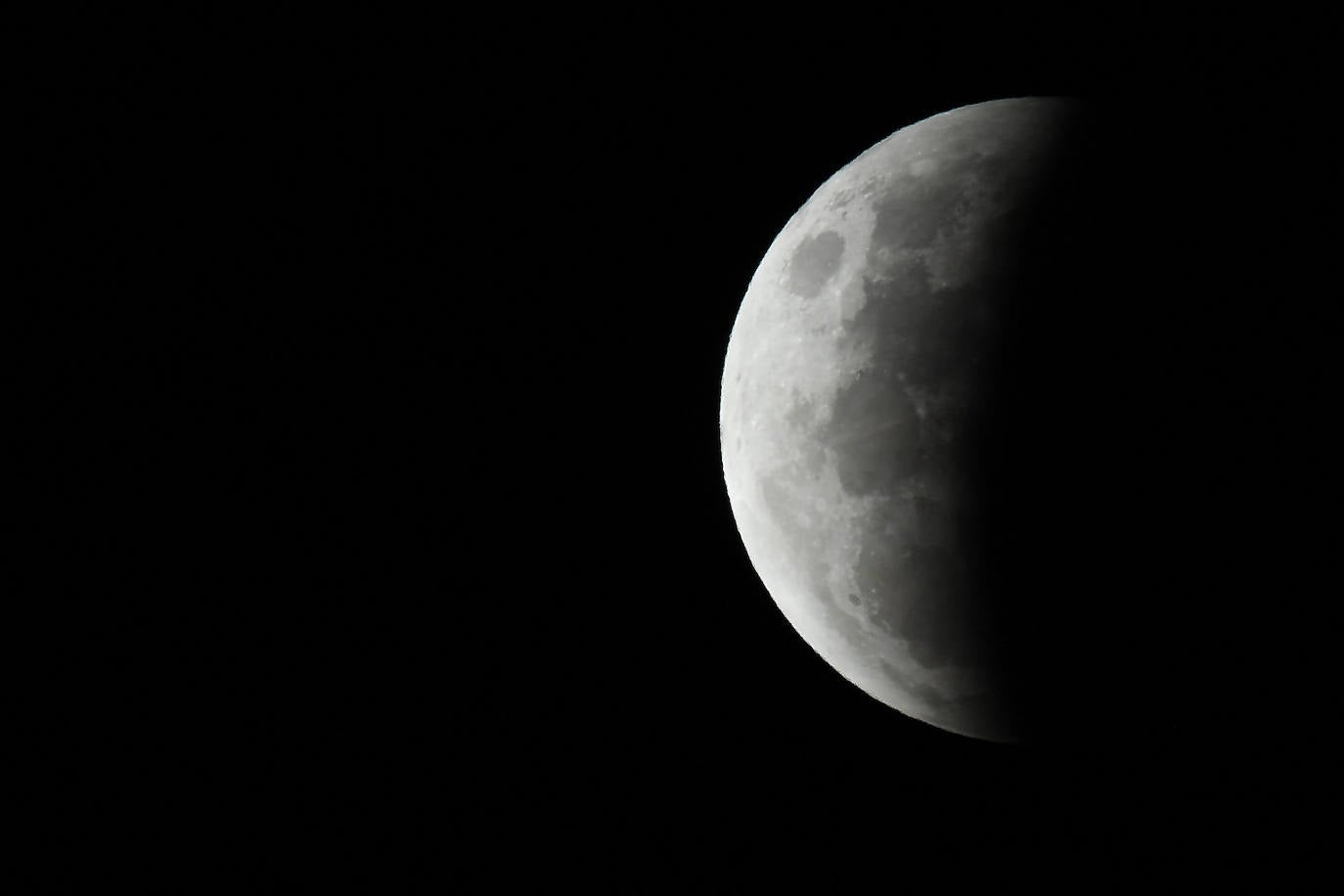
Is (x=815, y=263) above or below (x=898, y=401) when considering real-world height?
above

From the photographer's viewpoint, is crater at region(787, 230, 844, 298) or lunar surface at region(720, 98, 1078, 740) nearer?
lunar surface at region(720, 98, 1078, 740)

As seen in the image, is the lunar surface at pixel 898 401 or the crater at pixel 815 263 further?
the crater at pixel 815 263

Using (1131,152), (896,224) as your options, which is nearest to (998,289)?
(896,224)

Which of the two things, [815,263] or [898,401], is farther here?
[815,263]

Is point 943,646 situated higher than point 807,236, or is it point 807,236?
point 807,236

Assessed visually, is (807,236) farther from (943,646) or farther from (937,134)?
(943,646)

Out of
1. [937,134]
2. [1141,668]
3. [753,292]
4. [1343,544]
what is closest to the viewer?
[1343,544]

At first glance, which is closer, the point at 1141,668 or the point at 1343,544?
the point at 1343,544

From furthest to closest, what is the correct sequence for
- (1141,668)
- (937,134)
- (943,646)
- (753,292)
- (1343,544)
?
(753,292), (937,134), (943,646), (1141,668), (1343,544)
